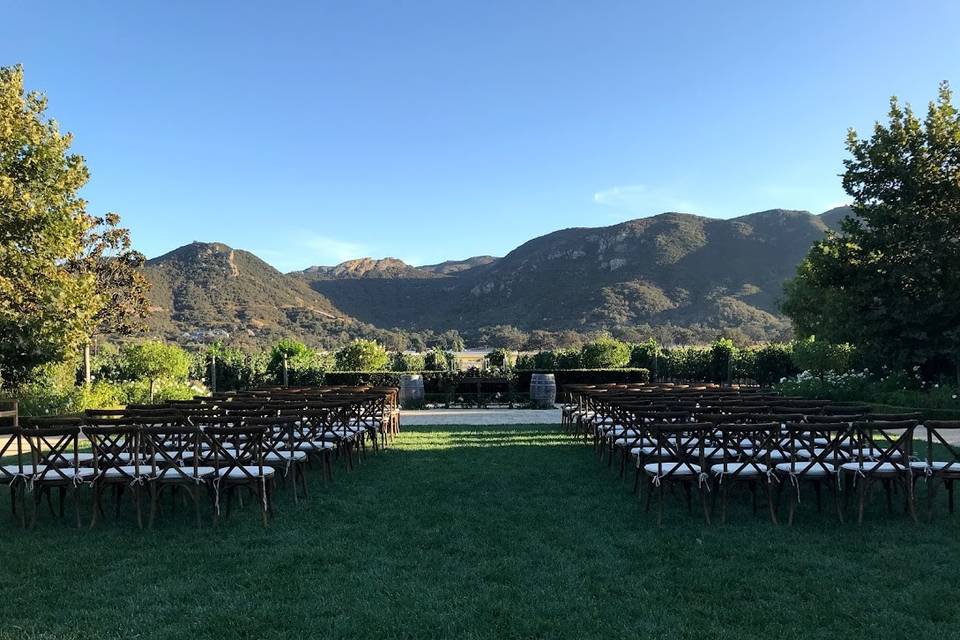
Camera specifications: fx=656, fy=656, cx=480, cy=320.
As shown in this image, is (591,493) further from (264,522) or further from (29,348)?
(29,348)

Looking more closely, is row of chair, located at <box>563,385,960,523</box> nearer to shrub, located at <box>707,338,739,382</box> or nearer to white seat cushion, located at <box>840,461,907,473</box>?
white seat cushion, located at <box>840,461,907,473</box>

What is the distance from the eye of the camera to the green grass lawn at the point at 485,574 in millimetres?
3336

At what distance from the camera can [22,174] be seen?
425 inches

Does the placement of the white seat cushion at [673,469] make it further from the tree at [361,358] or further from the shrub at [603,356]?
the tree at [361,358]

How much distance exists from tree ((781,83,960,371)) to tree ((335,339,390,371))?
42.9 feet

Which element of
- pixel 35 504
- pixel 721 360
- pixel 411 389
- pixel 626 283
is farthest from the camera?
pixel 626 283

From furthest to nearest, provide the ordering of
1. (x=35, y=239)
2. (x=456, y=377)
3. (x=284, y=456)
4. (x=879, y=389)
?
(x=456, y=377) < (x=879, y=389) < (x=35, y=239) < (x=284, y=456)

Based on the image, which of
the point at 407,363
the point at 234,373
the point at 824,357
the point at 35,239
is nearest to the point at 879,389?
the point at 824,357

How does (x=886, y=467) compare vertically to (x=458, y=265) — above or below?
below

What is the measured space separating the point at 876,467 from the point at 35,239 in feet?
39.0

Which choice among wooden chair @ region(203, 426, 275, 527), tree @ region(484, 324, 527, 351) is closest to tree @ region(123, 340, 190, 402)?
wooden chair @ region(203, 426, 275, 527)

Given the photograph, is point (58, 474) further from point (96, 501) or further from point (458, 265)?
point (458, 265)

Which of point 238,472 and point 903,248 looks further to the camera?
point 903,248

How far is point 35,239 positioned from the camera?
34.6ft
